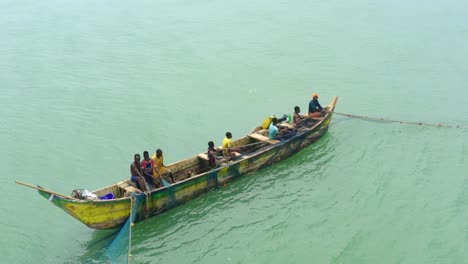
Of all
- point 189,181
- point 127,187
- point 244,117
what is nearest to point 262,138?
point 189,181

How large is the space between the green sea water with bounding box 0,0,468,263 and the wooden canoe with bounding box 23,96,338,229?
1.26 ft

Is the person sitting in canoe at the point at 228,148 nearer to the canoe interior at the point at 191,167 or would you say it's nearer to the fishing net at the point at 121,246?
the canoe interior at the point at 191,167

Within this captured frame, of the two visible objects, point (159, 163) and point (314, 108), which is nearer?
point (159, 163)

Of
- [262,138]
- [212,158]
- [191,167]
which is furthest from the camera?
[262,138]

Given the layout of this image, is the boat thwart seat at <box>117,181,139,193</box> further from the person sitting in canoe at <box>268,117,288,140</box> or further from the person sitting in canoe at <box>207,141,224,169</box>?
the person sitting in canoe at <box>268,117,288,140</box>

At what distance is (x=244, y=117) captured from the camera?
1891 cm

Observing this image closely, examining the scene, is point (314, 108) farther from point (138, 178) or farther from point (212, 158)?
point (138, 178)

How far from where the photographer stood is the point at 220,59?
24516 millimetres

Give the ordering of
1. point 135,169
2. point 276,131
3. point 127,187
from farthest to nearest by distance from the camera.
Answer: point 276,131, point 135,169, point 127,187

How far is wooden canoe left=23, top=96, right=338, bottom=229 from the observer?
1088cm

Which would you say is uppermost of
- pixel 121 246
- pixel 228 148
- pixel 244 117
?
pixel 244 117

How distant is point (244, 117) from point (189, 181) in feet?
21.7

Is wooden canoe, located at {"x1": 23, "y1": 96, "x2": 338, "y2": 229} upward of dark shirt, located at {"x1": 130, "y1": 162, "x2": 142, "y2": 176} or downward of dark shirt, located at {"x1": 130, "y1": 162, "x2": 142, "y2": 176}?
downward

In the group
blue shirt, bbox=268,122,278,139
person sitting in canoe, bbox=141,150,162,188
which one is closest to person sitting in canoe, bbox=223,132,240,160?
blue shirt, bbox=268,122,278,139
